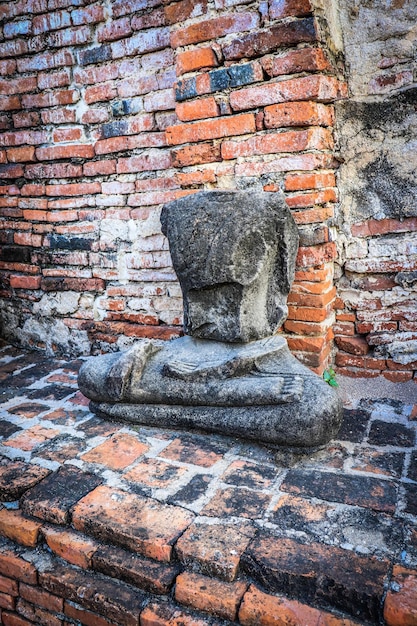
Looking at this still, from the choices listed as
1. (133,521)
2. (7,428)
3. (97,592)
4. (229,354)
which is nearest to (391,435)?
(229,354)

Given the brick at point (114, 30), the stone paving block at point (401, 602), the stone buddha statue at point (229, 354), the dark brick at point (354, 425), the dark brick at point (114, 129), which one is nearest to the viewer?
the stone paving block at point (401, 602)

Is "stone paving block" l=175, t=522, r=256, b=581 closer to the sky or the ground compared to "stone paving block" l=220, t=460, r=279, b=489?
closer to the ground

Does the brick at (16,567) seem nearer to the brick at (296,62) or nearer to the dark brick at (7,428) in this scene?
the dark brick at (7,428)

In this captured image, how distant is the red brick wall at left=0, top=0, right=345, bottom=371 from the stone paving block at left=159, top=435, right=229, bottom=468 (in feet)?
2.53

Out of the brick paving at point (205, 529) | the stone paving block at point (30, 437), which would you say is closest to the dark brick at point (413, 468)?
the brick paving at point (205, 529)

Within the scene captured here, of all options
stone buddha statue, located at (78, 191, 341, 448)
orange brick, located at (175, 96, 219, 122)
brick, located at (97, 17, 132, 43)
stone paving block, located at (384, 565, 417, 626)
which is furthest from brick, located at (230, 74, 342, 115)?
stone paving block, located at (384, 565, 417, 626)

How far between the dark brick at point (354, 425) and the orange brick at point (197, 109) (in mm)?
1710

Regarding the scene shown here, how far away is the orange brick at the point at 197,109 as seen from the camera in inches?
90.3

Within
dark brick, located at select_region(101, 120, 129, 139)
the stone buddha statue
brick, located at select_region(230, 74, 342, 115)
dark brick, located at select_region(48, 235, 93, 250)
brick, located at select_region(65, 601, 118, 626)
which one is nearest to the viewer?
brick, located at select_region(65, 601, 118, 626)

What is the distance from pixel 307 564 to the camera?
1294 mm

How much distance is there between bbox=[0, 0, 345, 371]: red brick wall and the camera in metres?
2.18

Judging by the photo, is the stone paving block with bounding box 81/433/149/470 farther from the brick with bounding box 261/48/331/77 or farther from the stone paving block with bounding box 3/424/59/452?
the brick with bounding box 261/48/331/77

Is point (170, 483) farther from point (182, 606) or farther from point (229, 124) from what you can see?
point (229, 124)

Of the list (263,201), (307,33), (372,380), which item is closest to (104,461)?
(263,201)
